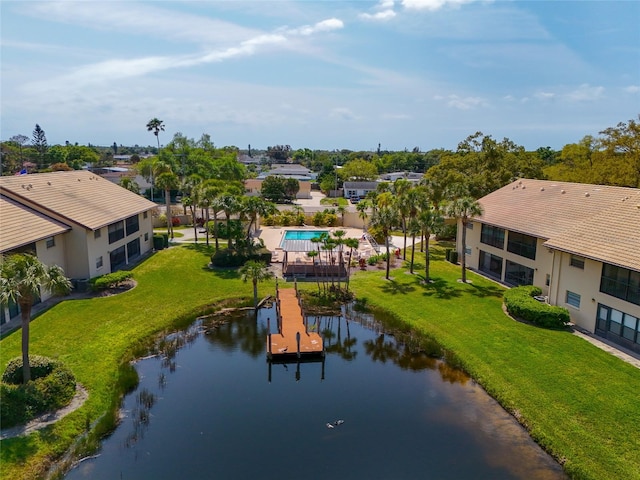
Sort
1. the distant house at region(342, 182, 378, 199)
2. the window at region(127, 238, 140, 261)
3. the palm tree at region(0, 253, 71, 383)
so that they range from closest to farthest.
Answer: the palm tree at region(0, 253, 71, 383), the window at region(127, 238, 140, 261), the distant house at region(342, 182, 378, 199)

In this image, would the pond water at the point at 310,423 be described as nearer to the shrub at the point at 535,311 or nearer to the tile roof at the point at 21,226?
the shrub at the point at 535,311

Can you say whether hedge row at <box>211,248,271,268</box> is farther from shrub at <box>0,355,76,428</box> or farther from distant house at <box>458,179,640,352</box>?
shrub at <box>0,355,76,428</box>

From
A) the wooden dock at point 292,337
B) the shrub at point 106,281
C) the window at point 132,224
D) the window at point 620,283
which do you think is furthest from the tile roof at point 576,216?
the window at point 132,224

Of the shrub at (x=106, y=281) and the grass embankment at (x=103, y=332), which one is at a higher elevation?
the shrub at (x=106, y=281)

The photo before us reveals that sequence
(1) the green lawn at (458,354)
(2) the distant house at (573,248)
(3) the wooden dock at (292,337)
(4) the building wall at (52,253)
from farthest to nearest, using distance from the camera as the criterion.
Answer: (4) the building wall at (52,253)
(3) the wooden dock at (292,337)
(2) the distant house at (573,248)
(1) the green lawn at (458,354)

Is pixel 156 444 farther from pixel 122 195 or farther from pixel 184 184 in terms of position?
pixel 184 184

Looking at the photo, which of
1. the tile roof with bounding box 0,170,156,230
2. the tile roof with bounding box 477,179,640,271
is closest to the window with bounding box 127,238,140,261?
the tile roof with bounding box 0,170,156,230

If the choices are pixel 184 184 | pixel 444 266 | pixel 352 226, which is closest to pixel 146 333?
pixel 444 266

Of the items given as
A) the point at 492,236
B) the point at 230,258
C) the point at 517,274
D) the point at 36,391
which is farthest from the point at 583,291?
the point at 36,391
